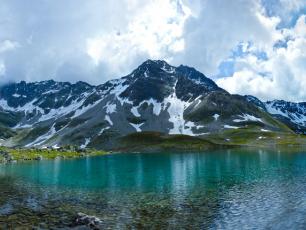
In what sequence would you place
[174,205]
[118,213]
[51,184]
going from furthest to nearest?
[51,184]
[174,205]
[118,213]

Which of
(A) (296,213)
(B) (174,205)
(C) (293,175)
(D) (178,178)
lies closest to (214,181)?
(D) (178,178)

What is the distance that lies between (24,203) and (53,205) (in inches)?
205

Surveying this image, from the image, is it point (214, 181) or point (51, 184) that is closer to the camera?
point (214, 181)

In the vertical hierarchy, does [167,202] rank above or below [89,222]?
above

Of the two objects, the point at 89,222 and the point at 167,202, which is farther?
the point at 167,202

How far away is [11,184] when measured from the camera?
3246 inches

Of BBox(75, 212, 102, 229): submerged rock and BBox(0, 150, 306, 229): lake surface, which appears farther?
BBox(0, 150, 306, 229): lake surface

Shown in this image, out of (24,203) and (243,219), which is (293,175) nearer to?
(243,219)

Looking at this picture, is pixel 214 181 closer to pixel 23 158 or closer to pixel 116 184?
pixel 116 184

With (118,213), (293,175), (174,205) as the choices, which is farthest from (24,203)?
(293,175)

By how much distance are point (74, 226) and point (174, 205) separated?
15.3 meters

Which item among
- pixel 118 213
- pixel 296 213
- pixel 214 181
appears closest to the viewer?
pixel 296 213

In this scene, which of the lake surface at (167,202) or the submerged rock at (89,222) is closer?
the submerged rock at (89,222)

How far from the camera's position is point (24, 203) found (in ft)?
189
